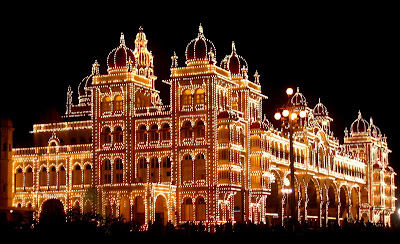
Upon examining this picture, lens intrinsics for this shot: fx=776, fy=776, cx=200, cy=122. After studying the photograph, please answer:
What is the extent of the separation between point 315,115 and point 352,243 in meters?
67.9

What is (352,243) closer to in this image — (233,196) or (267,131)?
(233,196)

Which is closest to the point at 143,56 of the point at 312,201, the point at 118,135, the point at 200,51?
the point at 118,135

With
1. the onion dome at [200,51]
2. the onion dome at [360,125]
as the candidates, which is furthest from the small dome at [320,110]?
the onion dome at [200,51]

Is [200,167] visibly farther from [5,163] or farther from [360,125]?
[360,125]

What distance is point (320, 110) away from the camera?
103812 mm

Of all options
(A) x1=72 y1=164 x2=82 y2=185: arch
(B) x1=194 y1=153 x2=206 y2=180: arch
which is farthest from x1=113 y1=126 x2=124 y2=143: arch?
(B) x1=194 y1=153 x2=206 y2=180: arch

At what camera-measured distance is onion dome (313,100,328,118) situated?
339ft

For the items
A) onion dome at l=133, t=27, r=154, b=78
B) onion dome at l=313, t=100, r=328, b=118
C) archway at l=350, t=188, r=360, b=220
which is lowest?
archway at l=350, t=188, r=360, b=220

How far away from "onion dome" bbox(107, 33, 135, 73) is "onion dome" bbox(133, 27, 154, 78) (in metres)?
3.97

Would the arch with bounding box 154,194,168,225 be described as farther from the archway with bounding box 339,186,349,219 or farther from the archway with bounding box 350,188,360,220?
the archway with bounding box 350,188,360,220

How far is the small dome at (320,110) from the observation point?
10344 cm

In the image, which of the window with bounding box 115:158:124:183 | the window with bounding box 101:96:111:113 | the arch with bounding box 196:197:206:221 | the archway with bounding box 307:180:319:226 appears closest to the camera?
the arch with bounding box 196:197:206:221

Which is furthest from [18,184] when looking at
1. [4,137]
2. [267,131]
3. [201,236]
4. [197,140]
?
[201,236]

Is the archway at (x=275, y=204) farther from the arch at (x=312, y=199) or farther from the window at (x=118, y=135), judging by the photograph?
the window at (x=118, y=135)
